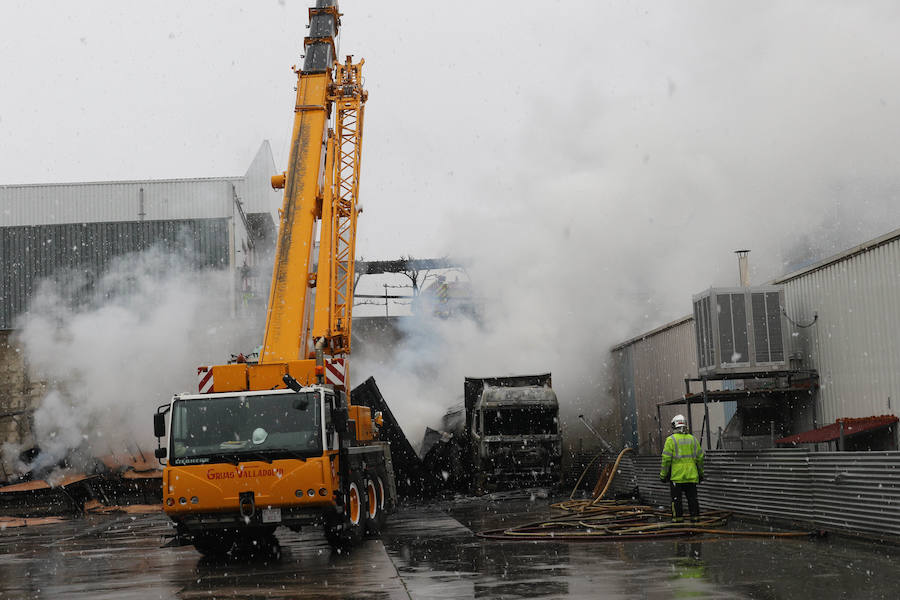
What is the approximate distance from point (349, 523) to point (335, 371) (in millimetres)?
2496

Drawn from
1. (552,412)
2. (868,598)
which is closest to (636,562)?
(868,598)

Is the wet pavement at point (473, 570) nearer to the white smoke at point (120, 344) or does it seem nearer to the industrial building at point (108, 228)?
the white smoke at point (120, 344)

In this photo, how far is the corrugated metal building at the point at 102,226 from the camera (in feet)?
114

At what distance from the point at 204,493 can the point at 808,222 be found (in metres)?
18.3

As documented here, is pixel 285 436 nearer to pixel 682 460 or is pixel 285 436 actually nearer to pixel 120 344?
pixel 682 460

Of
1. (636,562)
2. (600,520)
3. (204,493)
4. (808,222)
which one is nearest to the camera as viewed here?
(636,562)

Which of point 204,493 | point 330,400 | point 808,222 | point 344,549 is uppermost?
point 808,222

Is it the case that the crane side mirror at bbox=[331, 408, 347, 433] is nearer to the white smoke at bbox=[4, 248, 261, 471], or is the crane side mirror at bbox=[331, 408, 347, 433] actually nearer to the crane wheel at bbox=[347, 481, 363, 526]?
the crane wheel at bbox=[347, 481, 363, 526]

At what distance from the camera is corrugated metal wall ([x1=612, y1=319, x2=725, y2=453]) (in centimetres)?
2175

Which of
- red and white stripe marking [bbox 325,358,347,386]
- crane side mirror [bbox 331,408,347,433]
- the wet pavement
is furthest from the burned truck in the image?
crane side mirror [bbox 331,408,347,433]

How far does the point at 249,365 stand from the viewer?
1274 centimetres

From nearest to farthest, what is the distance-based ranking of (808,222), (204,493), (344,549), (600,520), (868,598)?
(868,598) → (204,493) → (344,549) → (600,520) → (808,222)

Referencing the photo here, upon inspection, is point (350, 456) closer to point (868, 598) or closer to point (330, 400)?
point (330, 400)

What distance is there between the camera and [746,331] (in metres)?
16.3
